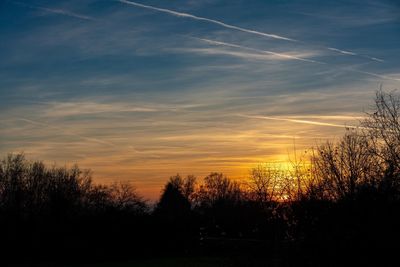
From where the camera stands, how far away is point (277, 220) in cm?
1506

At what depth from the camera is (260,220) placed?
17031 mm

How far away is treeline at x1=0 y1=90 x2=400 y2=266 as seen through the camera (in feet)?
35.7

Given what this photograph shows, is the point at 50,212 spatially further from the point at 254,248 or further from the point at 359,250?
the point at 359,250

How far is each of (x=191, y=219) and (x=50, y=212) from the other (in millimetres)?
10705

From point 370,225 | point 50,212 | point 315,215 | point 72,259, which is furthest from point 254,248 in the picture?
point 50,212

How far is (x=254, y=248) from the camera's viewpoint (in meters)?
15.5

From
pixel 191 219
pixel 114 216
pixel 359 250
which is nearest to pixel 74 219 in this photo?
pixel 114 216

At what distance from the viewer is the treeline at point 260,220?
1088cm

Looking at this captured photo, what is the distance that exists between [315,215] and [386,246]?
115 inches

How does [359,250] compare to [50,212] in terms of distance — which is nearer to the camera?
[359,250]

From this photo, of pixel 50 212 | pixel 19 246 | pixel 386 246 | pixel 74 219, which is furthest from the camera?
pixel 50 212

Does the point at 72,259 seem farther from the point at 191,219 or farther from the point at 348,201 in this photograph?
the point at 348,201

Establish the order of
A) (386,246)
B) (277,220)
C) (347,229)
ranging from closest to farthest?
1. (386,246)
2. (347,229)
3. (277,220)

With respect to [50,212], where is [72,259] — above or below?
below
